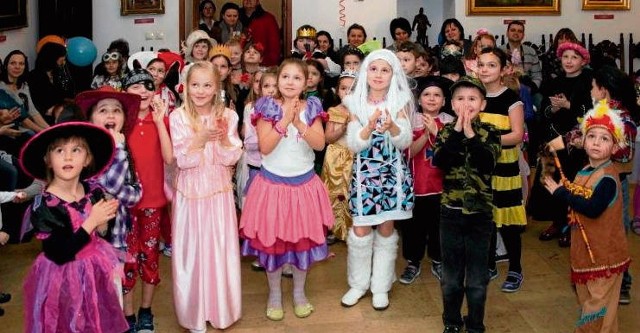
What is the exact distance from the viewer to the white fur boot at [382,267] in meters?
4.27

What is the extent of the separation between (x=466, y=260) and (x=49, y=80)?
4.76 meters

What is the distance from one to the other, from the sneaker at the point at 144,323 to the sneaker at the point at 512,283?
209 centimetres

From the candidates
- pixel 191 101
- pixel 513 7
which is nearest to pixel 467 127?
pixel 191 101

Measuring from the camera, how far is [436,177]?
4.57m

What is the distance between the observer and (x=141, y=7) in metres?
9.16

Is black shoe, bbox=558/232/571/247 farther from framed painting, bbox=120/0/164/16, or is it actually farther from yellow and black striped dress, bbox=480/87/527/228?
framed painting, bbox=120/0/164/16

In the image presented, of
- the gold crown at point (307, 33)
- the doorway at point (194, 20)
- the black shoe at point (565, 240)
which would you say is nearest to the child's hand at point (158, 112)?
the black shoe at point (565, 240)

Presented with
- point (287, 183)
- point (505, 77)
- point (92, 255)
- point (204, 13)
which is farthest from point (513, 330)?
point (204, 13)

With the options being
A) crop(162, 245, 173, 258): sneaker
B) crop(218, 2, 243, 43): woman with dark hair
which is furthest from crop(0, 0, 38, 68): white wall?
crop(162, 245, 173, 258): sneaker

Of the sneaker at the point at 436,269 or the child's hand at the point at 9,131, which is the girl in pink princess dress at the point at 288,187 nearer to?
the sneaker at the point at 436,269

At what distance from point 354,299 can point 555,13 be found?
6.52 meters

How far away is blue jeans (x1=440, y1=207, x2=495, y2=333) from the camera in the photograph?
3711 mm

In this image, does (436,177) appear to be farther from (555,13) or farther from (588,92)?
(555,13)

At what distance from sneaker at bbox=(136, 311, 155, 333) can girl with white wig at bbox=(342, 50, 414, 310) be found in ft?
3.88
